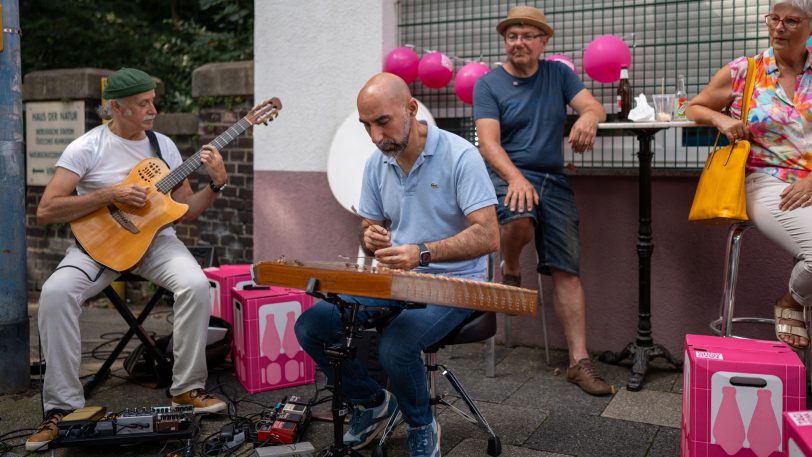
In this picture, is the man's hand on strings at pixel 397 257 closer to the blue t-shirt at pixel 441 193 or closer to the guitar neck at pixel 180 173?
the blue t-shirt at pixel 441 193

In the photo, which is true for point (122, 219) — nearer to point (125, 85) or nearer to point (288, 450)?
point (125, 85)

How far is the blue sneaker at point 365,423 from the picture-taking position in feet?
11.6

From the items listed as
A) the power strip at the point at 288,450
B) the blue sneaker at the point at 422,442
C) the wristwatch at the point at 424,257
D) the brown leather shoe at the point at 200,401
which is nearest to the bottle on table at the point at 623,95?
the wristwatch at the point at 424,257

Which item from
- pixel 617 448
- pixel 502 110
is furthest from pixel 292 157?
pixel 617 448

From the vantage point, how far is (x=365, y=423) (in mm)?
3547

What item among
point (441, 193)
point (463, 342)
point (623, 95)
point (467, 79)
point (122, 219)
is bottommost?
point (463, 342)

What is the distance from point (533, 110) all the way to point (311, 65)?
197cm

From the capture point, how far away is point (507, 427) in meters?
3.81

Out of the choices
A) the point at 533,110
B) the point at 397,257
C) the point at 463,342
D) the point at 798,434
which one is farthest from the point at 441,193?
the point at 798,434

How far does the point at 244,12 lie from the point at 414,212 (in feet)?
20.0

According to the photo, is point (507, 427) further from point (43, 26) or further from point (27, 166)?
point (43, 26)

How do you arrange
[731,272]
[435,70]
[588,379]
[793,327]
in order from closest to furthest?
1. [793,327]
2. [731,272]
3. [588,379]
4. [435,70]

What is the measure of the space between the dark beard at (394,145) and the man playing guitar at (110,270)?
1.27 meters

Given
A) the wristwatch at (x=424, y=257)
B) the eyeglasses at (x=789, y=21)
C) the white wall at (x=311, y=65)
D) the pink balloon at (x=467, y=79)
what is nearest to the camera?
the wristwatch at (x=424, y=257)
